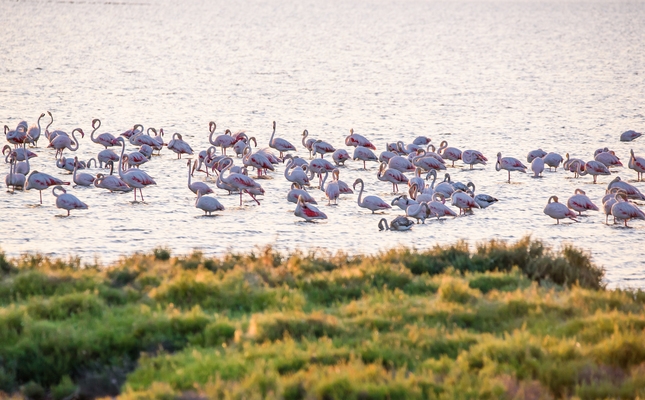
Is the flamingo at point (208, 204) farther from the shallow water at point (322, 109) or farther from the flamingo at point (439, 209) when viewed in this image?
the flamingo at point (439, 209)

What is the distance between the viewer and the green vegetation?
827cm

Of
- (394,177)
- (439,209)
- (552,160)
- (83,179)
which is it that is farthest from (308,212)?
(552,160)

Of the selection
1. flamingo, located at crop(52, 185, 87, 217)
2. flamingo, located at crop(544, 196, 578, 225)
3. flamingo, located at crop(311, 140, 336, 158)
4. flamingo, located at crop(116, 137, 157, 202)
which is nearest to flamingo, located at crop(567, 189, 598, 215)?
flamingo, located at crop(544, 196, 578, 225)

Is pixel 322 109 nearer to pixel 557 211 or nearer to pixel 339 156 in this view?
pixel 339 156

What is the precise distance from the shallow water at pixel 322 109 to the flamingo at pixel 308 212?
6.8 inches

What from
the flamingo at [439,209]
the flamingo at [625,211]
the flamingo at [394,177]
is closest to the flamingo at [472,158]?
the flamingo at [394,177]

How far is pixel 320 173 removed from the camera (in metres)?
23.0

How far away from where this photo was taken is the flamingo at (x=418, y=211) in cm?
1897

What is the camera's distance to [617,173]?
24922 mm

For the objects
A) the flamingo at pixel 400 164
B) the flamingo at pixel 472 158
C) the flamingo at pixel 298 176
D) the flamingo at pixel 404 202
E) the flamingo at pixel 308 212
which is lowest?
the flamingo at pixel 308 212

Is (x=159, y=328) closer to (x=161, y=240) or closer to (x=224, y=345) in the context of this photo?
(x=224, y=345)

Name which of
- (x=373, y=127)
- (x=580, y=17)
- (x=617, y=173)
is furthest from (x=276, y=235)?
(x=580, y=17)

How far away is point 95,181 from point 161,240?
210 inches

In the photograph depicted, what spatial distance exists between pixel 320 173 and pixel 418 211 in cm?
462
